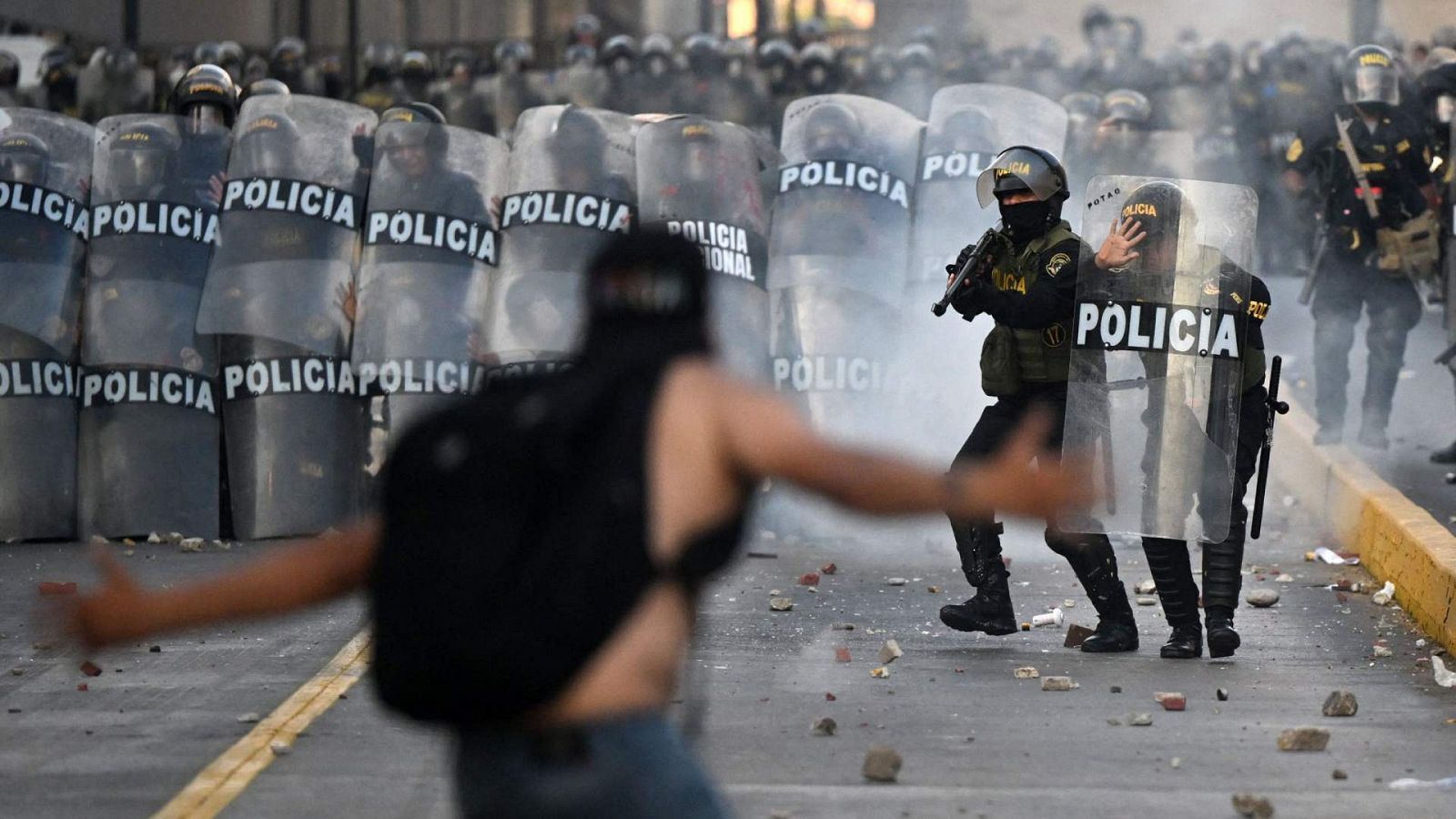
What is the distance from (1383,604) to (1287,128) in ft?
41.7

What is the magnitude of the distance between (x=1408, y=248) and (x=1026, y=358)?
4.94 meters

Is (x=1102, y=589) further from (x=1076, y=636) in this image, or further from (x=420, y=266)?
(x=420, y=266)

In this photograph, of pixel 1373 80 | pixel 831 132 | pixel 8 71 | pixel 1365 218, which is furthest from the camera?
pixel 8 71

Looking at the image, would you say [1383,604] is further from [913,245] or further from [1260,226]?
[1260,226]

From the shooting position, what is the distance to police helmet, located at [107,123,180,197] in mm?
10227

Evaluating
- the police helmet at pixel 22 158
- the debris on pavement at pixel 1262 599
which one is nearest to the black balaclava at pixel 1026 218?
the debris on pavement at pixel 1262 599

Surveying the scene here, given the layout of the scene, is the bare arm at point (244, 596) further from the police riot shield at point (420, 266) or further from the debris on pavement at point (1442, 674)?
the police riot shield at point (420, 266)

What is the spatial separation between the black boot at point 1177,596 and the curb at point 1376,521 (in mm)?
865

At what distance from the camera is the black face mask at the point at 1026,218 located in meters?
7.23

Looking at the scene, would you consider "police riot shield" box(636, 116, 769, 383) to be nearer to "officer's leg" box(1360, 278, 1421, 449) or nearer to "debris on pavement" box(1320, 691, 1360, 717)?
"officer's leg" box(1360, 278, 1421, 449)

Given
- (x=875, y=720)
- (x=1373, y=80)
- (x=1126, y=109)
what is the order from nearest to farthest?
(x=875, y=720)
(x=1373, y=80)
(x=1126, y=109)

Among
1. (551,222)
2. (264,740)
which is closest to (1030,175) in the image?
(264,740)

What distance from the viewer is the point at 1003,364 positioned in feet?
23.8

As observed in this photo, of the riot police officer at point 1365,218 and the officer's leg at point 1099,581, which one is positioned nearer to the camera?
the officer's leg at point 1099,581
